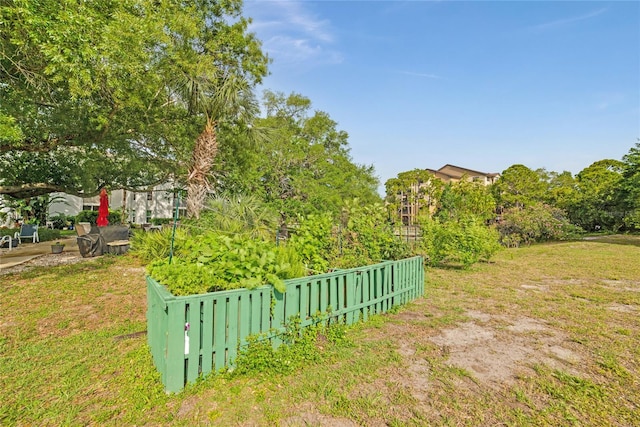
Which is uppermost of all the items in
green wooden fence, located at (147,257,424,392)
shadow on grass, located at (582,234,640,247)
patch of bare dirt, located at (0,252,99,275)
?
green wooden fence, located at (147,257,424,392)

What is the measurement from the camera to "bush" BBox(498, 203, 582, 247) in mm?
16203

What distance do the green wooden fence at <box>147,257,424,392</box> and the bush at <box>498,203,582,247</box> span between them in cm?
1518

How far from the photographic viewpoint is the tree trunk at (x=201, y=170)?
9.48 meters

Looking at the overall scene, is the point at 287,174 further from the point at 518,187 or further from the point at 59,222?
the point at 518,187

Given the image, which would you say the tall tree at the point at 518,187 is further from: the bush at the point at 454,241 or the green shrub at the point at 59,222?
the green shrub at the point at 59,222

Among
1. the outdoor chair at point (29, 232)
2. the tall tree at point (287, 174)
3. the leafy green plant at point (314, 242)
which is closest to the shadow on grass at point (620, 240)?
the tall tree at point (287, 174)

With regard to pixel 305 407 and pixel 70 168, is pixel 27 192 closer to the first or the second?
pixel 70 168

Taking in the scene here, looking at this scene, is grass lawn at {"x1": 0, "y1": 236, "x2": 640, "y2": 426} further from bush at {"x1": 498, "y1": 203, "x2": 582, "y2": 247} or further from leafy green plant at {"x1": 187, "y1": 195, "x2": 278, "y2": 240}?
bush at {"x1": 498, "y1": 203, "x2": 582, "y2": 247}

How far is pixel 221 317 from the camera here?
2594 millimetres

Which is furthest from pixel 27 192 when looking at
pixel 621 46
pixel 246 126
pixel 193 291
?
pixel 621 46

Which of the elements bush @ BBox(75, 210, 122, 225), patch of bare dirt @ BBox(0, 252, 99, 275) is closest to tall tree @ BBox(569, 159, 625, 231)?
patch of bare dirt @ BBox(0, 252, 99, 275)

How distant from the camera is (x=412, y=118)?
40.3 ft

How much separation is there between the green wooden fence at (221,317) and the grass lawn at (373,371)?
17 centimetres

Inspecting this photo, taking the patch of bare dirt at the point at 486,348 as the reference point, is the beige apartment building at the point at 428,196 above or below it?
above
